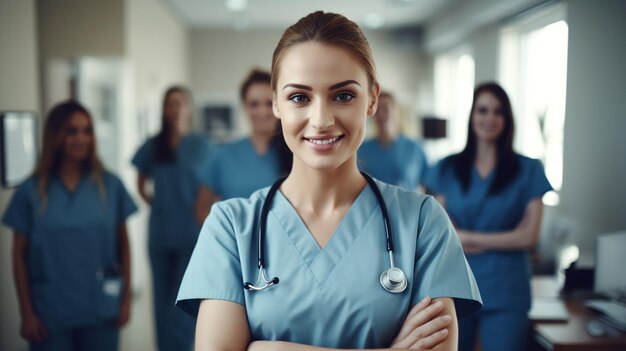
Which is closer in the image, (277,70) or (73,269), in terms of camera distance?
(277,70)

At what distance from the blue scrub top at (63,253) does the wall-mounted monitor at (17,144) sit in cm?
45

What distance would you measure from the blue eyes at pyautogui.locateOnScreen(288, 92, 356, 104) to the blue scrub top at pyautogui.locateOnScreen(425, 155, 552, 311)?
96 cm

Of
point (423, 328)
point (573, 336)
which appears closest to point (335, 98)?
point (423, 328)

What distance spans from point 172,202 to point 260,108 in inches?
31.6

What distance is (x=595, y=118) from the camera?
1.93m

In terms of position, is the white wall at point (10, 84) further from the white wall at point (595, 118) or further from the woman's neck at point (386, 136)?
the white wall at point (595, 118)

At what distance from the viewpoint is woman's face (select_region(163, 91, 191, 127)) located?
2.50 metres

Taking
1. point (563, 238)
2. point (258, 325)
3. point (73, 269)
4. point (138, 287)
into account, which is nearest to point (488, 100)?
point (563, 238)

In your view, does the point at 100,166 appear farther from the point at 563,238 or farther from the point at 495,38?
the point at 495,38

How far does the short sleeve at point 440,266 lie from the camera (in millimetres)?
838

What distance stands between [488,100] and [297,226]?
3.46ft

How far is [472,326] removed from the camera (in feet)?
4.94

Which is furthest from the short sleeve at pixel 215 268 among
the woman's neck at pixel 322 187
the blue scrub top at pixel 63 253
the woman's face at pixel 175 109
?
the woman's face at pixel 175 109

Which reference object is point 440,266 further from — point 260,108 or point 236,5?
point 236,5
